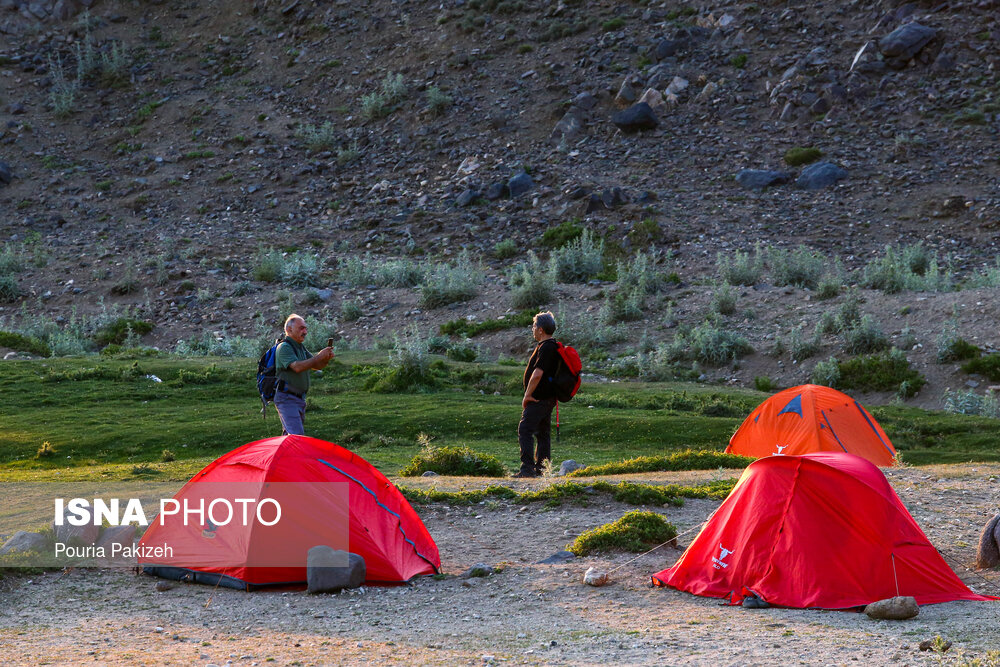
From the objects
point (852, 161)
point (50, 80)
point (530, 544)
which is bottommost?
point (530, 544)

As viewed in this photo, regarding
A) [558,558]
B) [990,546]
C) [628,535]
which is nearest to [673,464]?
[628,535]

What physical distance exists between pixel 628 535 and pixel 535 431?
10.0 ft

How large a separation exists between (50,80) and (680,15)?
99.5 feet

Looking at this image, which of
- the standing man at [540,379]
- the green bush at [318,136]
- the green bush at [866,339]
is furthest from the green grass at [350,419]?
the green bush at [318,136]

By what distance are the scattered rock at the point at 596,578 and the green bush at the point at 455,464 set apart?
5.26 meters

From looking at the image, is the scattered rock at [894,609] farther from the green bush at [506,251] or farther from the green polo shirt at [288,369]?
the green bush at [506,251]

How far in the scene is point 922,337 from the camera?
26719 millimetres

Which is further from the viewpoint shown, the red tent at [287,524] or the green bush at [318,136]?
the green bush at [318,136]

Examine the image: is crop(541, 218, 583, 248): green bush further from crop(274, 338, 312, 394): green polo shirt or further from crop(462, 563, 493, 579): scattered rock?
crop(462, 563, 493, 579): scattered rock

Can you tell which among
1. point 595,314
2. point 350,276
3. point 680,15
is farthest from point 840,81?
point 350,276

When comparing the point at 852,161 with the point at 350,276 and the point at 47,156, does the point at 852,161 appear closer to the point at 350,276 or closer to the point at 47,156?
the point at 350,276

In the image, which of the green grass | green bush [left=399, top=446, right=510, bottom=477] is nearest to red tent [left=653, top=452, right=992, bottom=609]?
green bush [left=399, top=446, right=510, bottom=477]

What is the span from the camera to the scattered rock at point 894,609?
8.59 metres

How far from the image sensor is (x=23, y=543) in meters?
10.5
